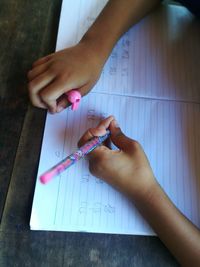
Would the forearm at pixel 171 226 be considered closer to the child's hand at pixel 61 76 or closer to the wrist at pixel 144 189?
the wrist at pixel 144 189

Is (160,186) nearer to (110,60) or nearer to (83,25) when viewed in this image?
(110,60)

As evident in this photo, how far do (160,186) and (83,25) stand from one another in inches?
15.8

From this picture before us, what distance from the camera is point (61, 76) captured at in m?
0.53

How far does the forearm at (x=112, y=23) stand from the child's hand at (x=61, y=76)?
3 cm

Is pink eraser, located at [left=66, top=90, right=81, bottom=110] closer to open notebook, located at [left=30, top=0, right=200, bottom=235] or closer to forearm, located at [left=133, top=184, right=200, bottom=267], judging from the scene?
open notebook, located at [left=30, top=0, right=200, bottom=235]

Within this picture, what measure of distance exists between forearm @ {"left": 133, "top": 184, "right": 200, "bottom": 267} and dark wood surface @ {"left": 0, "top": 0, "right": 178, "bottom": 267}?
3 cm

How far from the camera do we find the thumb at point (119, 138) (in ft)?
1.68

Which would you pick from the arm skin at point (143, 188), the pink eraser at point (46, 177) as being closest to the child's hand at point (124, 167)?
the arm skin at point (143, 188)

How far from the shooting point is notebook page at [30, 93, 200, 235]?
1.66 ft

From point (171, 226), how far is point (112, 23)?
42 cm

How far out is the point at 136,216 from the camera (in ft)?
1.70

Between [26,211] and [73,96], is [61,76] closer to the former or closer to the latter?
[73,96]

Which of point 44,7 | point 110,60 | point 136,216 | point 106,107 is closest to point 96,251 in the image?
point 136,216

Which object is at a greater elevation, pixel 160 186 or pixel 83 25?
pixel 83 25
